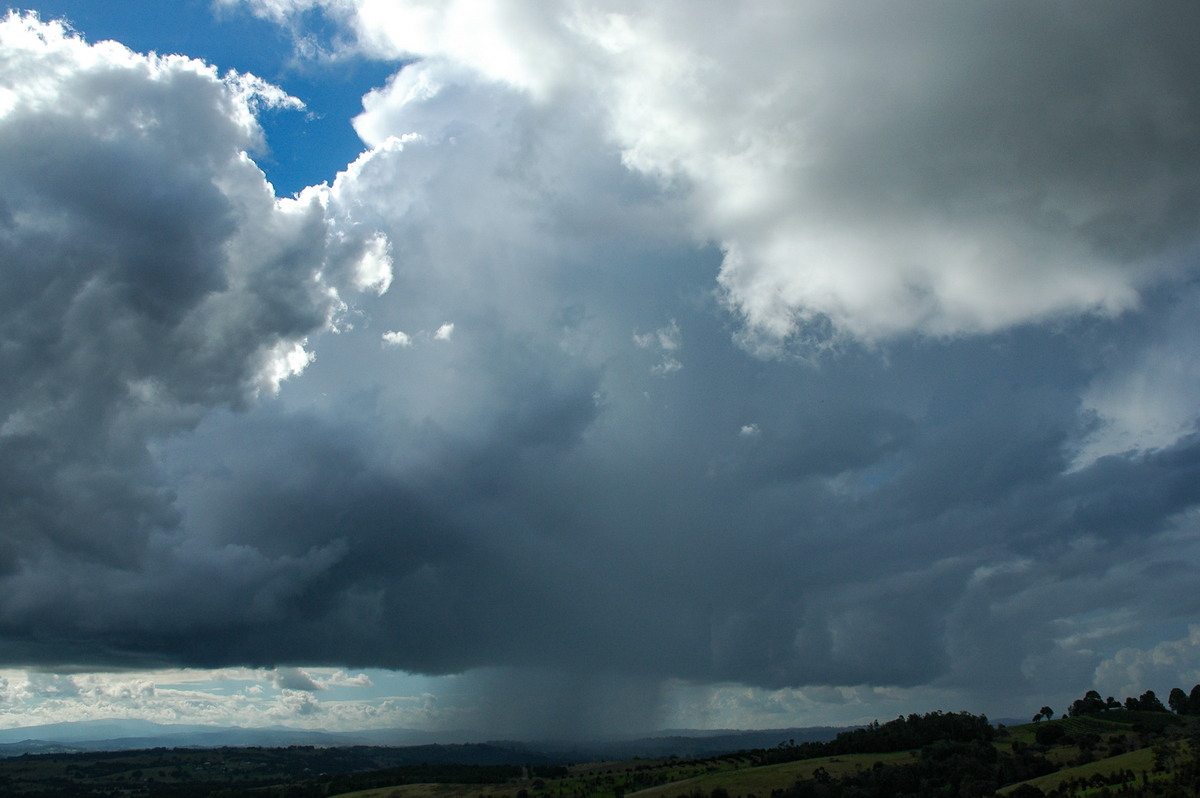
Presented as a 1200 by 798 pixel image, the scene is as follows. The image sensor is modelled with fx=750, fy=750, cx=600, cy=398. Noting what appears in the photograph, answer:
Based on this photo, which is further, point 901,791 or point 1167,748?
point 901,791

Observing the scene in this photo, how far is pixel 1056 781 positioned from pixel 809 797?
5835cm

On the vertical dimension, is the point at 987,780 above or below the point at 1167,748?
below

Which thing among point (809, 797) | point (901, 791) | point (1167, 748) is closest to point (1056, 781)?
point (1167, 748)

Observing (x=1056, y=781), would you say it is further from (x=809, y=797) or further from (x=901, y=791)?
(x=809, y=797)

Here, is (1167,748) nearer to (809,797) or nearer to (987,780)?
(987,780)

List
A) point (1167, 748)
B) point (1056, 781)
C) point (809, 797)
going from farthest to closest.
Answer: point (809, 797) → point (1056, 781) → point (1167, 748)

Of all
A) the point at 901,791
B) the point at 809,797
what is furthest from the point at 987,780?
the point at 809,797

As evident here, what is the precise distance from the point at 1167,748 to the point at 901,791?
66690 millimetres

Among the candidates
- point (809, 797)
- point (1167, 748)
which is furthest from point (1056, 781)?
point (809, 797)

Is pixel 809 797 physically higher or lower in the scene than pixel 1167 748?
lower

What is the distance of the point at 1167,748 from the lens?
502 ft

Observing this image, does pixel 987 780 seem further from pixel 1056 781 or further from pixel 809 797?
pixel 809 797

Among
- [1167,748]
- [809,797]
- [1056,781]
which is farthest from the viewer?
[809,797]

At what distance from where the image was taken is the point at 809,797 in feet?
646
